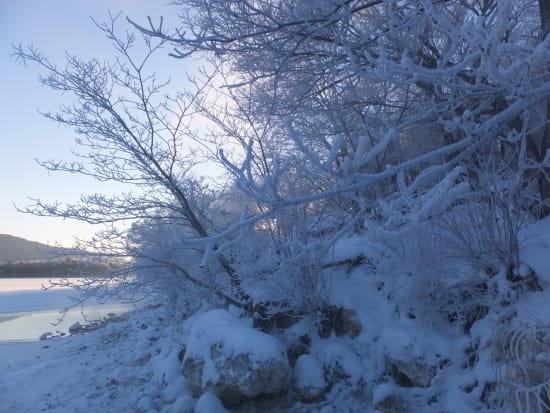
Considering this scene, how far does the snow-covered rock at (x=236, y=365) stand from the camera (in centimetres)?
526

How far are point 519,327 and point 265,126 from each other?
18.7 ft

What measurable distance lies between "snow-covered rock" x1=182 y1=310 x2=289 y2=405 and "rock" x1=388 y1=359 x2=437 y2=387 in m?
1.18

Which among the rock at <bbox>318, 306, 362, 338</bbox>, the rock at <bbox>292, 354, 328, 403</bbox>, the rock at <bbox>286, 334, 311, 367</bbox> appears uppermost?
the rock at <bbox>318, 306, 362, 338</bbox>

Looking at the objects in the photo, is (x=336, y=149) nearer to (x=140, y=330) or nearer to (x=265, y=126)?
(x=265, y=126)

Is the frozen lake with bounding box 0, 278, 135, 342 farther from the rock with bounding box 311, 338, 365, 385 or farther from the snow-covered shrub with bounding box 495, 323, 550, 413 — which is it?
the snow-covered shrub with bounding box 495, 323, 550, 413

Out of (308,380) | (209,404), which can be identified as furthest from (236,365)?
(308,380)

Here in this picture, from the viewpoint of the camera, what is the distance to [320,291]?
609 centimetres

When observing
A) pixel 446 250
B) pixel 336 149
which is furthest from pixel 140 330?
pixel 336 149

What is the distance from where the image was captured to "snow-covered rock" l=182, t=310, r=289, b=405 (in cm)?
526

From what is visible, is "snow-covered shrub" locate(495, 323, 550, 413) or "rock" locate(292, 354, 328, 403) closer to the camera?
"snow-covered shrub" locate(495, 323, 550, 413)

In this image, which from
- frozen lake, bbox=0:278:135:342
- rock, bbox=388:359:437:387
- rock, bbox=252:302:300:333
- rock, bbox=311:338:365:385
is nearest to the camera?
rock, bbox=388:359:437:387

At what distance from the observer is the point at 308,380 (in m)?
5.34

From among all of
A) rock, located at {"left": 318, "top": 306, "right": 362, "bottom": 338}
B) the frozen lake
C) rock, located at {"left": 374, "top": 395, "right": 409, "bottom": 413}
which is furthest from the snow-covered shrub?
the frozen lake

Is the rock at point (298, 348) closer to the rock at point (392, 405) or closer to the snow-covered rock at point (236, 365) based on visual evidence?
the snow-covered rock at point (236, 365)
